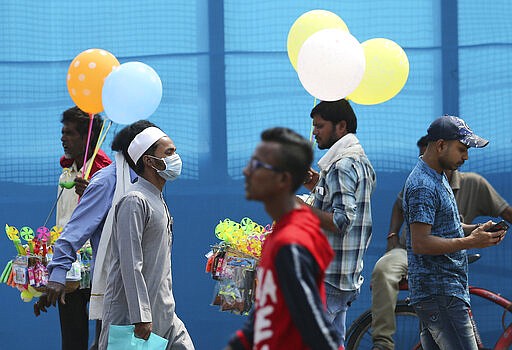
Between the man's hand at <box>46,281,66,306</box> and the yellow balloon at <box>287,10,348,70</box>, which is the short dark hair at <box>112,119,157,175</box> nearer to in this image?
the man's hand at <box>46,281,66,306</box>

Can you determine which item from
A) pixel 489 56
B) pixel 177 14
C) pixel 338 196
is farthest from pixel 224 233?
pixel 489 56

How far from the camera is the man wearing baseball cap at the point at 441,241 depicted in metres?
5.35

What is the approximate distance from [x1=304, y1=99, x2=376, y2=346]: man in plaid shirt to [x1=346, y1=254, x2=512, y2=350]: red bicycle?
5.22 ft

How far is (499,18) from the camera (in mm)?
7430

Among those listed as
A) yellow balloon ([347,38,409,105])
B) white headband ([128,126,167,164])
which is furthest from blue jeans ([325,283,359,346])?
yellow balloon ([347,38,409,105])

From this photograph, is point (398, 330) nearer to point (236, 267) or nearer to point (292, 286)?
point (236, 267)

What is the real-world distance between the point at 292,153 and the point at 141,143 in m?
2.18

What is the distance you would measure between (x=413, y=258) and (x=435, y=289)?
0.22 metres

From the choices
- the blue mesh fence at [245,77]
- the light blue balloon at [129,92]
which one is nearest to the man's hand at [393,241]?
the blue mesh fence at [245,77]

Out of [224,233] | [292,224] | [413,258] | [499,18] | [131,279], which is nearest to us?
[292,224]

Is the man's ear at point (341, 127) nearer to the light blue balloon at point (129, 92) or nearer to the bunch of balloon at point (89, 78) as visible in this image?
the light blue balloon at point (129, 92)

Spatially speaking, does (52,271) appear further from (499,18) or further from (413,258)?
(499,18)

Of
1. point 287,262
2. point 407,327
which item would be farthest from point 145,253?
point 407,327

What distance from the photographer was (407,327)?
7.50 m
